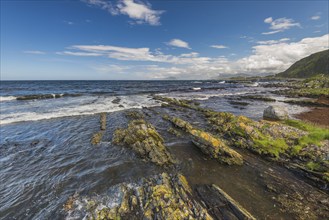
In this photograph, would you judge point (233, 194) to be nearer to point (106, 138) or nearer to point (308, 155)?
point (308, 155)

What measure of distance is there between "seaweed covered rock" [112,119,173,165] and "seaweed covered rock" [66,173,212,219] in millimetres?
2861

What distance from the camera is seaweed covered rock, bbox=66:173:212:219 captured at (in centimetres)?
631

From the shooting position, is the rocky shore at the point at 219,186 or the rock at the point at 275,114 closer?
the rocky shore at the point at 219,186

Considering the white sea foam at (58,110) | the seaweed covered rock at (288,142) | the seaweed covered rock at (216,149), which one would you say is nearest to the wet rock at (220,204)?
the seaweed covered rock at (216,149)

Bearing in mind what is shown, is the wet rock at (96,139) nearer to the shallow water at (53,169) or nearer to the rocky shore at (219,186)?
the rocky shore at (219,186)

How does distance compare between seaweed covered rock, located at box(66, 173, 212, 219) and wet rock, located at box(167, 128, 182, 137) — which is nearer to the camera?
seaweed covered rock, located at box(66, 173, 212, 219)

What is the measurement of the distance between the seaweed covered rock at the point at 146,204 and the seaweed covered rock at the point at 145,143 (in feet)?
9.39

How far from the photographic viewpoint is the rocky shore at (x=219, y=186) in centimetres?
672

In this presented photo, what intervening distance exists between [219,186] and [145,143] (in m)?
6.11

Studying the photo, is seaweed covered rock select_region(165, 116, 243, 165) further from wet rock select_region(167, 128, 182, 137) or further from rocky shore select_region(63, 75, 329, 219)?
wet rock select_region(167, 128, 182, 137)

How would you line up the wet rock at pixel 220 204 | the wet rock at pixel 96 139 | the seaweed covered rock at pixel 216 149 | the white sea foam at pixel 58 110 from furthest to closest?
1. the white sea foam at pixel 58 110
2. the wet rock at pixel 96 139
3. the seaweed covered rock at pixel 216 149
4. the wet rock at pixel 220 204

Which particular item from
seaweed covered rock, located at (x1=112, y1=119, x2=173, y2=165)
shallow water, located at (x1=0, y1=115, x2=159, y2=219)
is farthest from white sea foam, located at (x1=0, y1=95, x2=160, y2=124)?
seaweed covered rock, located at (x1=112, y1=119, x2=173, y2=165)

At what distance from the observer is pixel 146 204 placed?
6848 millimetres

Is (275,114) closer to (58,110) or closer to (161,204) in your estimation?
(161,204)
